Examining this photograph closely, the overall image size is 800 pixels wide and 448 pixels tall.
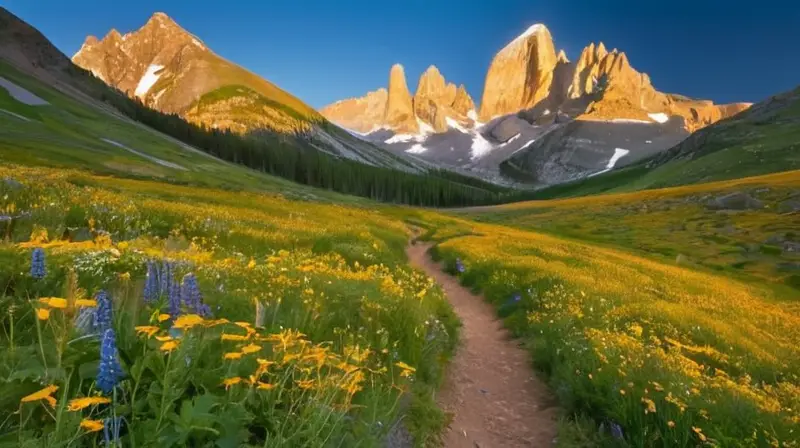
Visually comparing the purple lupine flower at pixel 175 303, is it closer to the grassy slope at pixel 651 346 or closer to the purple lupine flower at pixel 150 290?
the purple lupine flower at pixel 150 290

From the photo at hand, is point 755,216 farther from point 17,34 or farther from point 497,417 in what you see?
point 17,34

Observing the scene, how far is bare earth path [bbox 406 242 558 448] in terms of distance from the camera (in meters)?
8.48

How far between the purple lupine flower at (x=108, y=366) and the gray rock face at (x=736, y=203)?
9162cm

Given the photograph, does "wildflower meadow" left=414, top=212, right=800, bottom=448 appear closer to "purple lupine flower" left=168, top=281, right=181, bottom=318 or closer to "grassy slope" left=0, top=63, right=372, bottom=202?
"purple lupine flower" left=168, top=281, right=181, bottom=318

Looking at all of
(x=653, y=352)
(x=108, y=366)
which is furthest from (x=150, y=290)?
(x=653, y=352)

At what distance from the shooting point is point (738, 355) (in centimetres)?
1167

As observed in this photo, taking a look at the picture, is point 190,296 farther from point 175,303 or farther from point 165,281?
point 165,281

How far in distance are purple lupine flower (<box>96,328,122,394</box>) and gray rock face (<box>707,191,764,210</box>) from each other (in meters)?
91.6

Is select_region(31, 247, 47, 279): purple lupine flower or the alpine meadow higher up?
select_region(31, 247, 47, 279): purple lupine flower

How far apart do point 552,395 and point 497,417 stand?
5.02 feet

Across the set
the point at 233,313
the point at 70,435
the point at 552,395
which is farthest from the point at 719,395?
the point at 70,435

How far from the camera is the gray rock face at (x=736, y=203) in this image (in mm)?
74906

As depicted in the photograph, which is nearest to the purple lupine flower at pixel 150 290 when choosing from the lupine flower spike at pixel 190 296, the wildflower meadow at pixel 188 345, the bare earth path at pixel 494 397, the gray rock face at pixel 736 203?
the wildflower meadow at pixel 188 345

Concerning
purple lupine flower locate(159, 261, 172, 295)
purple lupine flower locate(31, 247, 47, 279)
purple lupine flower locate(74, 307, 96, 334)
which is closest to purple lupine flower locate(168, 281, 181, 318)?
purple lupine flower locate(74, 307, 96, 334)
